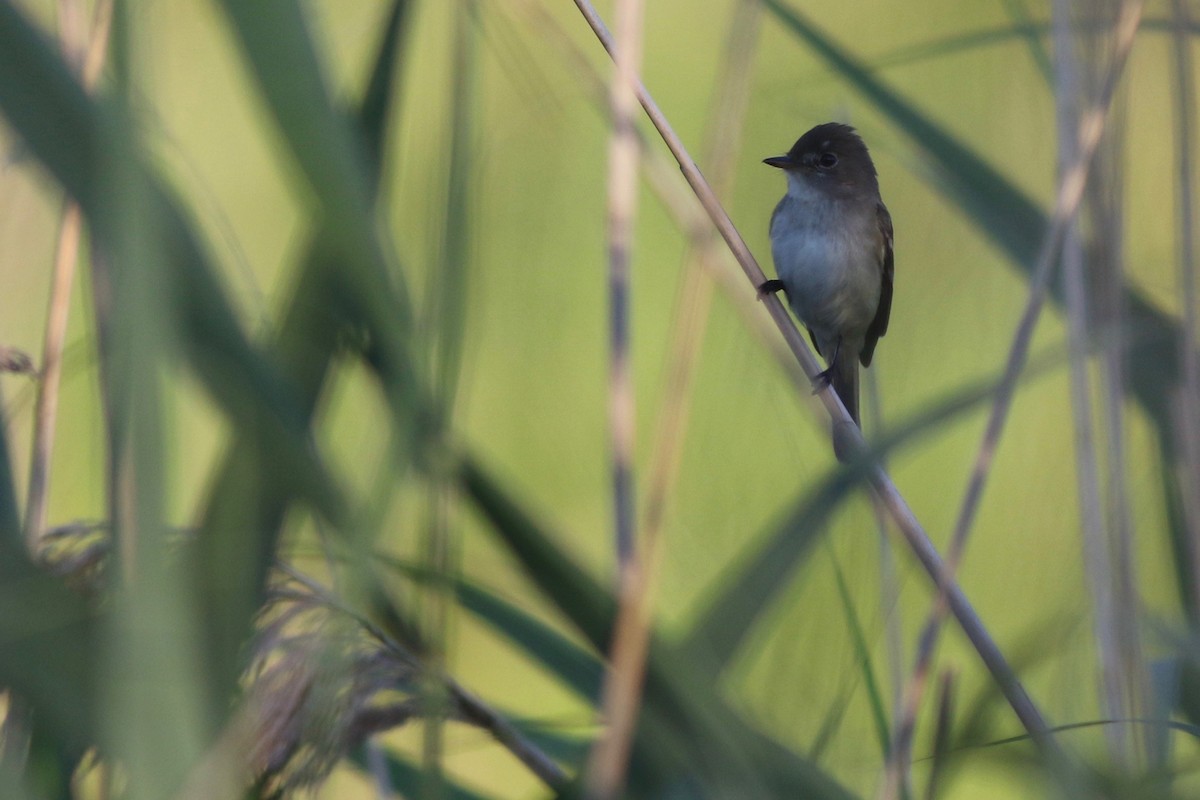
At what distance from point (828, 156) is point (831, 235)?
213mm

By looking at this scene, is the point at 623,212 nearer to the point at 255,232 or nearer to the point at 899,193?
the point at 899,193

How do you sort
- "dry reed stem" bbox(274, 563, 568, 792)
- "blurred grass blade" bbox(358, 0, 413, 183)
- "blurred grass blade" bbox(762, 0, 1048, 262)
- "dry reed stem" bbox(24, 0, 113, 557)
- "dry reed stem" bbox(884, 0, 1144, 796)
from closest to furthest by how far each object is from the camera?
"blurred grass blade" bbox(358, 0, 413, 183) → "dry reed stem" bbox(274, 563, 568, 792) → "dry reed stem" bbox(884, 0, 1144, 796) → "dry reed stem" bbox(24, 0, 113, 557) → "blurred grass blade" bbox(762, 0, 1048, 262)

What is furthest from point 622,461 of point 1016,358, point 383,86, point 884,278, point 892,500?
point 884,278

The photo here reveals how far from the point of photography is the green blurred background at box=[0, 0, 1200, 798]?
71cm

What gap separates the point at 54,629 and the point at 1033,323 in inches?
46.3

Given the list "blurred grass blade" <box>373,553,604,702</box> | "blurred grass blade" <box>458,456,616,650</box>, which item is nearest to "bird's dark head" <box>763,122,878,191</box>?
"blurred grass blade" <box>373,553,604,702</box>

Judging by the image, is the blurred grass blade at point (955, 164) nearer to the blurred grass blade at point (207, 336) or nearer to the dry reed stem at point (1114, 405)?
the dry reed stem at point (1114, 405)

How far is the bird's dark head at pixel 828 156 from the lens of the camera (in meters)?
3.05

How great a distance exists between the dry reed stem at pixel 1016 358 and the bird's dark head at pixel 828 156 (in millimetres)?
1410

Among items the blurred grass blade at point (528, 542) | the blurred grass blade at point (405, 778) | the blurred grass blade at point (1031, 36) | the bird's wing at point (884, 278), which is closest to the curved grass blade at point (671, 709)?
the blurred grass blade at point (528, 542)

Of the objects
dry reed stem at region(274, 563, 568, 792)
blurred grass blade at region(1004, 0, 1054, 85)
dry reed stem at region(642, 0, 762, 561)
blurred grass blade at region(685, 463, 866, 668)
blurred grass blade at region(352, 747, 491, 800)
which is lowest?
blurred grass blade at region(352, 747, 491, 800)

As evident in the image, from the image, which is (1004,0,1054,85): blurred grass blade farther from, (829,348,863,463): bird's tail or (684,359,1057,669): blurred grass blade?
(829,348,863,463): bird's tail

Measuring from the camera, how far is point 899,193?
5.07ft

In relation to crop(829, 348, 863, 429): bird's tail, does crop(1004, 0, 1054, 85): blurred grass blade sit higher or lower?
higher
